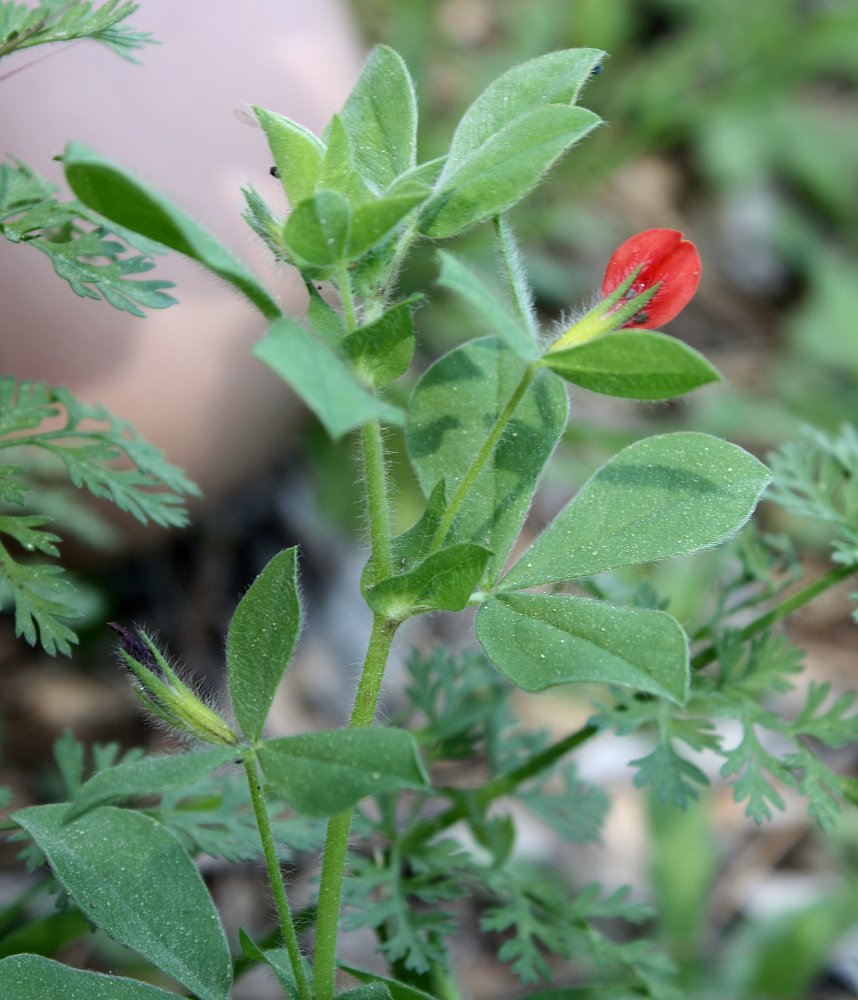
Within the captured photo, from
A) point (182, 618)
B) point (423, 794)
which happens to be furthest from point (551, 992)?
point (182, 618)

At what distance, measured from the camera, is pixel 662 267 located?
0.58m

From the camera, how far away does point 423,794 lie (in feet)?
3.15

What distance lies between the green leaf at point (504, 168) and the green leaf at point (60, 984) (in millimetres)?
414

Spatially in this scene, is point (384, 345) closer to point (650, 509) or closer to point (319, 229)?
point (319, 229)

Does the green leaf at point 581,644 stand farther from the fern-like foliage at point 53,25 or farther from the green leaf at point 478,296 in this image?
the fern-like foliage at point 53,25

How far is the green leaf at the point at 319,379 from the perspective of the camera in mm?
399

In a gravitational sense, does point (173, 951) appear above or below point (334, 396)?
below

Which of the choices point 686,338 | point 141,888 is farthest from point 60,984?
point 686,338

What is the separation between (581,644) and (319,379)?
200 millimetres

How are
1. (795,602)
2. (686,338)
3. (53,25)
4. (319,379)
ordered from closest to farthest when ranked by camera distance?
(319,379) < (53,25) < (795,602) < (686,338)

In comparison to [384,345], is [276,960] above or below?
below

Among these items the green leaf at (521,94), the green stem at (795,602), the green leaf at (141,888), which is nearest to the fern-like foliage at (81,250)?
the green leaf at (521,94)

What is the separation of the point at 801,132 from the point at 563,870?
6.24 feet

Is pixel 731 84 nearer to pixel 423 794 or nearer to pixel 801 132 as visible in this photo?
pixel 801 132
